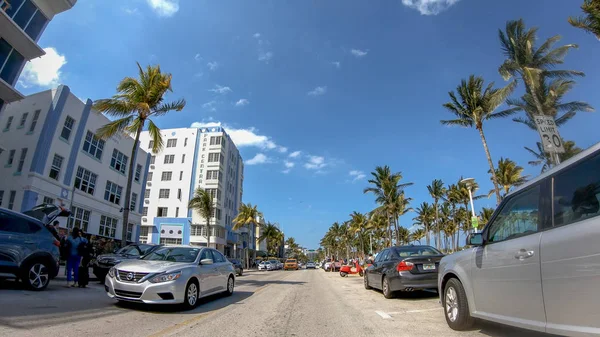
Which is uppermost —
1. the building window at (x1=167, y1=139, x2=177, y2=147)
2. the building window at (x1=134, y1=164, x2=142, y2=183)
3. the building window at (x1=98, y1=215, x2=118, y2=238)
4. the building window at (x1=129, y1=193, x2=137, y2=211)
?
the building window at (x1=167, y1=139, x2=177, y2=147)

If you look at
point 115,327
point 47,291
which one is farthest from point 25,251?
point 115,327

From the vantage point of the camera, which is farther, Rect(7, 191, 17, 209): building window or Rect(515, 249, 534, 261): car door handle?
Rect(7, 191, 17, 209): building window

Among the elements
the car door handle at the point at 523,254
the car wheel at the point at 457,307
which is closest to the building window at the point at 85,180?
the car wheel at the point at 457,307

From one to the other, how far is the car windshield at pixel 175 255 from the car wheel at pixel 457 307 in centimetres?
Answer: 600

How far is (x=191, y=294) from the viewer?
7.53m

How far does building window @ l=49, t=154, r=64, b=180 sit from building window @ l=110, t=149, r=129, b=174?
234 inches

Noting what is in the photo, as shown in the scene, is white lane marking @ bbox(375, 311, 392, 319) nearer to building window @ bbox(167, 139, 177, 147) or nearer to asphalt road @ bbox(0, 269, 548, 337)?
asphalt road @ bbox(0, 269, 548, 337)

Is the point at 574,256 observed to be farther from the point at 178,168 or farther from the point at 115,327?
the point at 178,168

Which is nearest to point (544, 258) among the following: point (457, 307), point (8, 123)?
point (457, 307)

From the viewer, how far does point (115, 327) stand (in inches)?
206

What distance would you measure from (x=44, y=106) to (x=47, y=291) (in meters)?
17.9

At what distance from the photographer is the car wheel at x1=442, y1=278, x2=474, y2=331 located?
4.78 m

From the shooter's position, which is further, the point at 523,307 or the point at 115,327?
the point at 115,327

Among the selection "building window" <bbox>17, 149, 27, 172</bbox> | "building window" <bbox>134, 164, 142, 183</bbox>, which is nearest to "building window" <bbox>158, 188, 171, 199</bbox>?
"building window" <bbox>134, 164, 142, 183</bbox>
